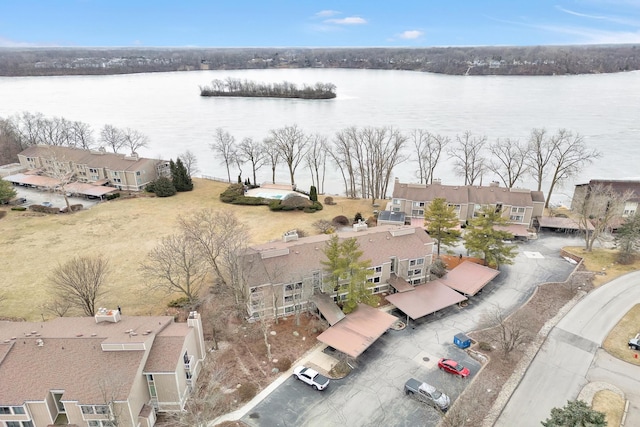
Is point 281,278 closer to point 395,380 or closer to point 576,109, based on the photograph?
point 395,380

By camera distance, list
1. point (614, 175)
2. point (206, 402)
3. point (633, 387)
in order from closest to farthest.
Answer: point (206, 402) → point (633, 387) → point (614, 175)

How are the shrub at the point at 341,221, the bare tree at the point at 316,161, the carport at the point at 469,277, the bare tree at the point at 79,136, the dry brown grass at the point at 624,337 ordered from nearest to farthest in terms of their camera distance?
the dry brown grass at the point at 624,337 < the carport at the point at 469,277 < the shrub at the point at 341,221 < the bare tree at the point at 316,161 < the bare tree at the point at 79,136

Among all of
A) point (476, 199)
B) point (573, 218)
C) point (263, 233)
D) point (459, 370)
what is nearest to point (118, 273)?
point (263, 233)

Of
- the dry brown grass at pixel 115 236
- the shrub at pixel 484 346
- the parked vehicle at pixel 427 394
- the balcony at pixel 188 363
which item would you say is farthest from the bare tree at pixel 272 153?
the parked vehicle at pixel 427 394

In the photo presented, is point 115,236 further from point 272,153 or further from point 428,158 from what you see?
point 428,158

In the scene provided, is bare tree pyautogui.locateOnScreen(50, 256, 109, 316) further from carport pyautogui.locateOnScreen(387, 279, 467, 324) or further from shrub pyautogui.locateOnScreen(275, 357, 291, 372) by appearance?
carport pyautogui.locateOnScreen(387, 279, 467, 324)

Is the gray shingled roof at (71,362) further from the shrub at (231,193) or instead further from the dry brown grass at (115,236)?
the shrub at (231,193)

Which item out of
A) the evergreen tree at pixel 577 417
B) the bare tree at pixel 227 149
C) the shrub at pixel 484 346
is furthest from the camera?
the bare tree at pixel 227 149
